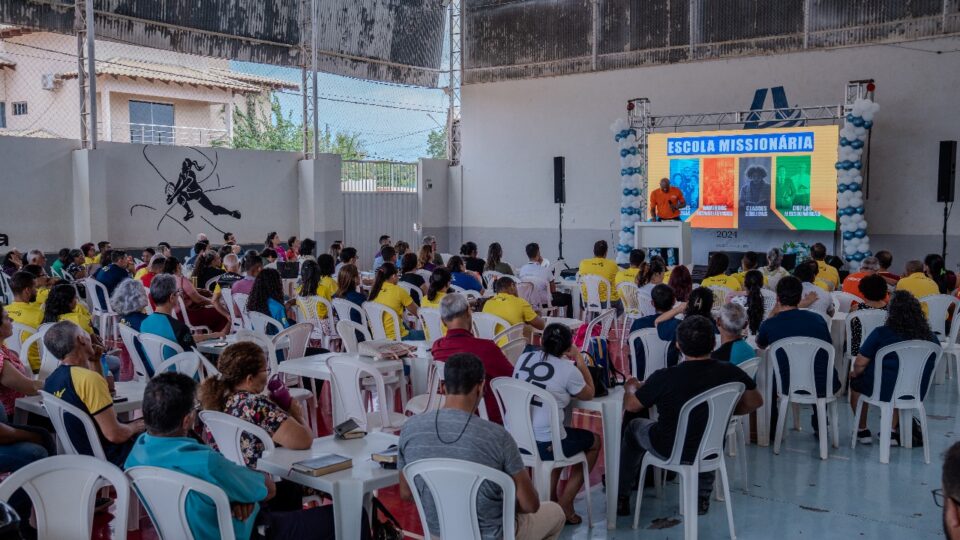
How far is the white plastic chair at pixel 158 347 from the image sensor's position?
538 centimetres

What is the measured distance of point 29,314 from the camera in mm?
5988

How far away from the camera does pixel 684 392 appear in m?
4.13

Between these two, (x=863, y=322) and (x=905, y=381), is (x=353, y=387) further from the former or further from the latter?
(x=863, y=322)

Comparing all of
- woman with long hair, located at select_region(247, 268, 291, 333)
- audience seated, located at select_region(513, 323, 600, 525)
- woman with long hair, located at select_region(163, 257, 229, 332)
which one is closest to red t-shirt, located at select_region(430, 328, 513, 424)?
audience seated, located at select_region(513, 323, 600, 525)

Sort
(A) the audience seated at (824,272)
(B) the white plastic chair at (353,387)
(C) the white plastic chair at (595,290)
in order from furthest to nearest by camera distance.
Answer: (C) the white plastic chair at (595,290) < (A) the audience seated at (824,272) < (B) the white plastic chair at (353,387)

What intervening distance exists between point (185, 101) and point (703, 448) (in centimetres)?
1743

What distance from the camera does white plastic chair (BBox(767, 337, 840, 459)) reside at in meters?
5.48

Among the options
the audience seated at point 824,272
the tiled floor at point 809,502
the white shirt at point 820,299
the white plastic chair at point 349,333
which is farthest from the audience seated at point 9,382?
the audience seated at point 824,272

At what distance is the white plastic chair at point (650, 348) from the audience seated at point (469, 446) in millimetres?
2886

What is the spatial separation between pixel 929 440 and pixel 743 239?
29.2ft

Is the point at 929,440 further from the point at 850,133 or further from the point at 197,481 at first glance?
the point at 850,133

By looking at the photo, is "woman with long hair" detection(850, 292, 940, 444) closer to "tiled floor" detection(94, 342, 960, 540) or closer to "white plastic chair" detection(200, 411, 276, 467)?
"tiled floor" detection(94, 342, 960, 540)

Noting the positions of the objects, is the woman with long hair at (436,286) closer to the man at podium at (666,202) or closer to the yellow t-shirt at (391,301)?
the yellow t-shirt at (391,301)

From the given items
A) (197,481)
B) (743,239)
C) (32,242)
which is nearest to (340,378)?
(197,481)
